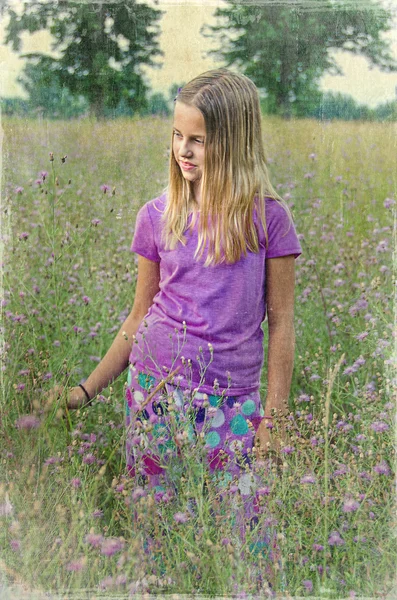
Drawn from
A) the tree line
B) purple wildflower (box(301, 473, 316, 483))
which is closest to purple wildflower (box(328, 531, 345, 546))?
purple wildflower (box(301, 473, 316, 483))

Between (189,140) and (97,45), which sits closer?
(189,140)

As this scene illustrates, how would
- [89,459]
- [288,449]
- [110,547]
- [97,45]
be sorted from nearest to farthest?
[110,547]
[288,449]
[89,459]
[97,45]

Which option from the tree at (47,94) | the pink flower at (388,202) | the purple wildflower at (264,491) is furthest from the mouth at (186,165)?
the purple wildflower at (264,491)

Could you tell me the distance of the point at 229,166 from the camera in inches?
102

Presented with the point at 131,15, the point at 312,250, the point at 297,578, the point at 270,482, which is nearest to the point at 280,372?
the point at 270,482

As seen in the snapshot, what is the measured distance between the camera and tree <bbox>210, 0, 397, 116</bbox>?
2766 millimetres

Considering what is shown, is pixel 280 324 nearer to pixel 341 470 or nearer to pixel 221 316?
pixel 221 316

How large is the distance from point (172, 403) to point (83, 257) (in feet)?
3.84

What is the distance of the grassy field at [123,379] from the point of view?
239cm

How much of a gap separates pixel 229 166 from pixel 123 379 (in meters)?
1.05

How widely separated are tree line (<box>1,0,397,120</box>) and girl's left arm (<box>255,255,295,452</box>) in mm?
648

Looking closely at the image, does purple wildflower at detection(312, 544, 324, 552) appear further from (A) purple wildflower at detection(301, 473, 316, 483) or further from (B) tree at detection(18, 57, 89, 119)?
(B) tree at detection(18, 57, 89, 119)

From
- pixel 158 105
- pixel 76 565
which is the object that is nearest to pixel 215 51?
pixel 158 105

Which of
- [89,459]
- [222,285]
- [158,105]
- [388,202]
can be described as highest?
[158,105]
